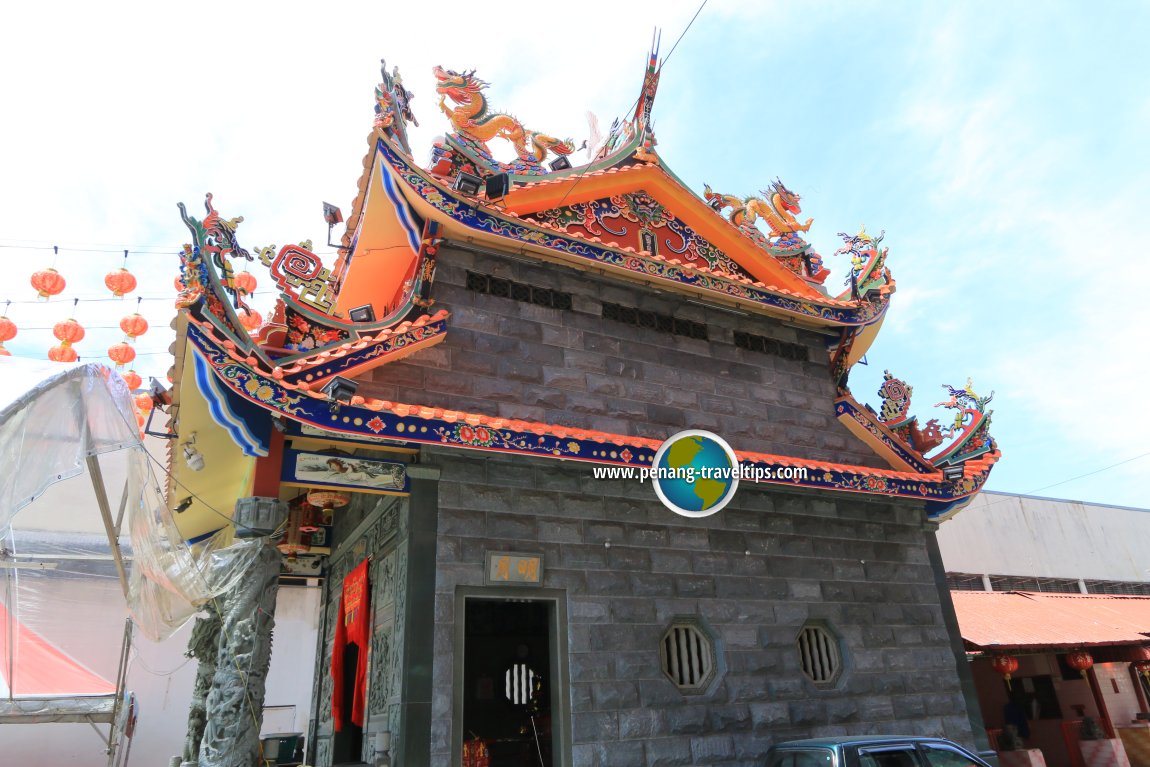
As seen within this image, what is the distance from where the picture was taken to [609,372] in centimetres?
898

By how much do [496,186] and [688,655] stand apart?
5.82 m

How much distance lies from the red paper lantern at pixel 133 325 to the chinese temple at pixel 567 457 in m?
3.96

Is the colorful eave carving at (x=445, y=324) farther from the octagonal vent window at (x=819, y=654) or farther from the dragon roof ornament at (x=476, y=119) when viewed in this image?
the octagonal vent window at (x=819, y=654)

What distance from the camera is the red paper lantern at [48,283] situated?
11.0 metres

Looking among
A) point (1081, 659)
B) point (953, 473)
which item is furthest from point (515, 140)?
point (1081, 659)

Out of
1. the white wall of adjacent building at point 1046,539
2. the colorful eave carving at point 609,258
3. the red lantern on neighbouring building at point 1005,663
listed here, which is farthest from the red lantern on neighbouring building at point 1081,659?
the colorful eave carving at point 609,258

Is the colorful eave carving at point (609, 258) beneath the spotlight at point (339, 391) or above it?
above

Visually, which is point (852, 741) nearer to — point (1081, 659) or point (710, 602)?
point (710, 602)

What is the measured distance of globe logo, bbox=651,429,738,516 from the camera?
334 inches

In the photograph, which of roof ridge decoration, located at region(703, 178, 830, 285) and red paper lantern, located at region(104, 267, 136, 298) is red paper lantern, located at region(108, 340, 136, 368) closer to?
red paper lantern, located at region(104, 267, 136, 298)

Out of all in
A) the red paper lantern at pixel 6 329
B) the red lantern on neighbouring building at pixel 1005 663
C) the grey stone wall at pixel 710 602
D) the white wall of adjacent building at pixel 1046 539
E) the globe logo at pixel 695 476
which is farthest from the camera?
the white wall of adjacent building at pixel 1046 539

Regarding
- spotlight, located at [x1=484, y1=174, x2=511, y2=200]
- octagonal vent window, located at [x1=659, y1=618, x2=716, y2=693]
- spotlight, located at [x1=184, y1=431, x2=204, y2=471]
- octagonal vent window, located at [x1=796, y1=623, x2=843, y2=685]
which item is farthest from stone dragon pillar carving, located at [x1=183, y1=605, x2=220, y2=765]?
octagonal vent window, located at [x1=796, y1=623, x2=843, y2=685]

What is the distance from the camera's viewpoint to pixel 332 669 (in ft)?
30.6

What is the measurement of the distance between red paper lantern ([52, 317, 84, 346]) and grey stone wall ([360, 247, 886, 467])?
758cm
